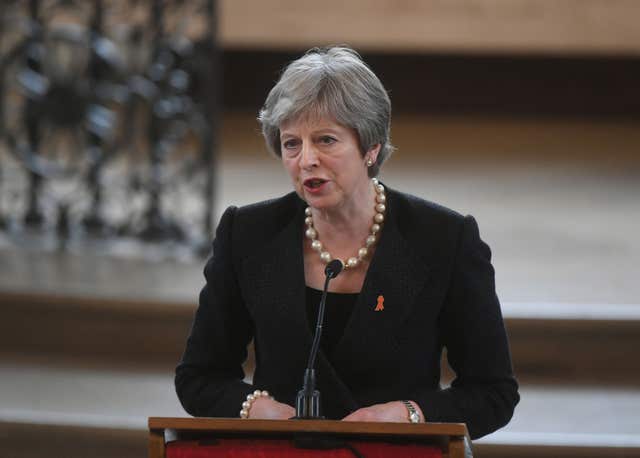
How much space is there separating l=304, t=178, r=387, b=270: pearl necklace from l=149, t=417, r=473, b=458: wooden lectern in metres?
0.46

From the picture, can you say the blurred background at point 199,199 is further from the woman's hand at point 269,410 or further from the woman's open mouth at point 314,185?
the woman's open mouth at point 314,185

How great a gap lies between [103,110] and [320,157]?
3.26 metres

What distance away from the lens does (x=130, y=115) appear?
5.18 meters

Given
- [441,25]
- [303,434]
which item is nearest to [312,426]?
[303,434]

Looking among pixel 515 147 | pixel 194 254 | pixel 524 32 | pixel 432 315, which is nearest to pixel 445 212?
pixel 432 315

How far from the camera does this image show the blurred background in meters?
4.16

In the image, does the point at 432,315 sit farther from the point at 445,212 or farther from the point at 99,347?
the point at 99,347

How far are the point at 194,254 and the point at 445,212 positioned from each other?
115 inches

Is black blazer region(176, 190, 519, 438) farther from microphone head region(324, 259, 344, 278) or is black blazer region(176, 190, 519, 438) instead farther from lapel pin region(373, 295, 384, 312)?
microphone head region(324, 259, 344, 278)

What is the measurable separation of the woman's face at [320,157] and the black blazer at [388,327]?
0.69 ft

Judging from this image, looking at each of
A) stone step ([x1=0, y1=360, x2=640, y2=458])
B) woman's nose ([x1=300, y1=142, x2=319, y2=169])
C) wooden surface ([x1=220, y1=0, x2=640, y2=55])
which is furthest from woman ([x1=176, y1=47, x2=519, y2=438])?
wooden surface ([x1=220, y1=0, x2=640, y2=55])

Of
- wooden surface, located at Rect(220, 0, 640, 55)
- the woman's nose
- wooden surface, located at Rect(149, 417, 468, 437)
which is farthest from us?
wooden surface, located at Rect(220, 0, 640, 55)

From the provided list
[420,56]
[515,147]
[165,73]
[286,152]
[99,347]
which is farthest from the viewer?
[420,56]

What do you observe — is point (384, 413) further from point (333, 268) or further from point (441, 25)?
point (441, 25)
